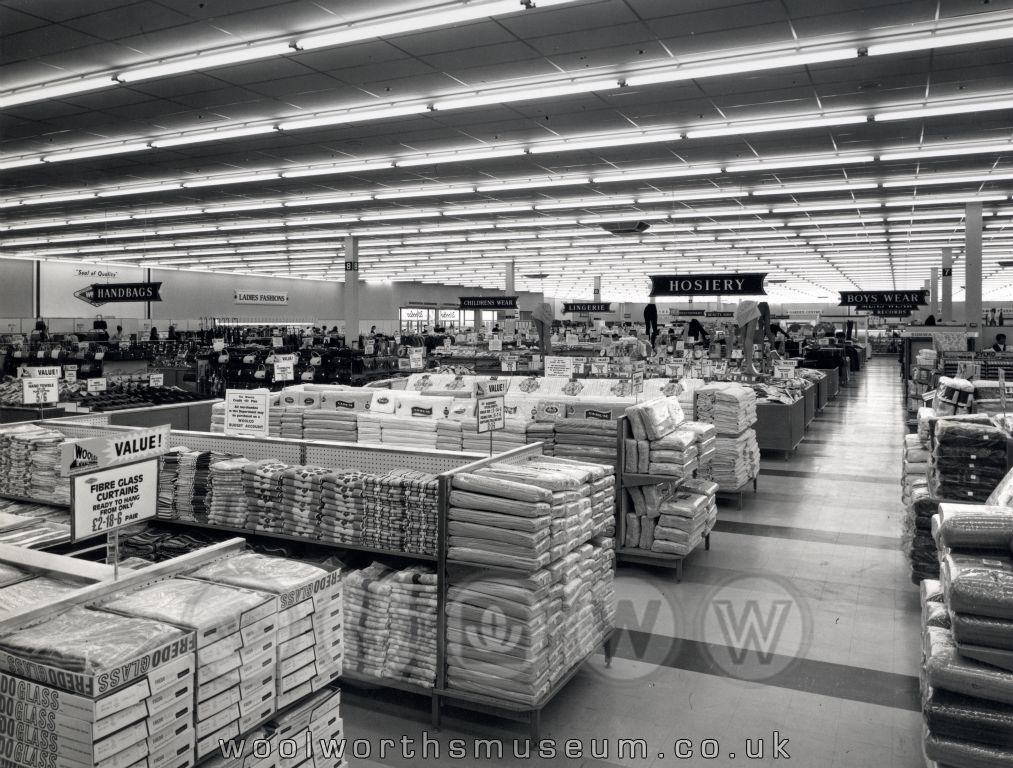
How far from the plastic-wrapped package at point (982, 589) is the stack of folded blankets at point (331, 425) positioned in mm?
4351

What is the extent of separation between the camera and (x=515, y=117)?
1015 centimetres

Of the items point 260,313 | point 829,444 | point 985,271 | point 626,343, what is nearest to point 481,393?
point 829,444

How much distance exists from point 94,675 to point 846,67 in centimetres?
894

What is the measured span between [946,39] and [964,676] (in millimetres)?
6780

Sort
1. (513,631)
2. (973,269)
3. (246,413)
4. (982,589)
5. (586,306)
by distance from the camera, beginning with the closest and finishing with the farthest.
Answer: (982,589) → (513,631) → (246,413) → (973,269) → (586,306)

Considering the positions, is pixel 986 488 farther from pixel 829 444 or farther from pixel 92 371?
pixel 92 371

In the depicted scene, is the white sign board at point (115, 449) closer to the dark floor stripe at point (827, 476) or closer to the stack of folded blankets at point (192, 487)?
the stack of folded blankets at point (192, 487)

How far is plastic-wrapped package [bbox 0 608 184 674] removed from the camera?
6.39 ft

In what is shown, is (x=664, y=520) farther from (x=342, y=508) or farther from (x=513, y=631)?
(x=342, y=508)

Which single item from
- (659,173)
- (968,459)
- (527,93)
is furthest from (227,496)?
(659,173)

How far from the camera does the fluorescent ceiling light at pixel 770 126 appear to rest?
10195 mm

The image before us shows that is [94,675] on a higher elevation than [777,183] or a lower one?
lower

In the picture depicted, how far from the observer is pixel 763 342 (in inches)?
596

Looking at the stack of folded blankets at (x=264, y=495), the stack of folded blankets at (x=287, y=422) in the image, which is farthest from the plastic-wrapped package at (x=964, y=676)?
the stack of folded blankets at (x=287, y=422)
